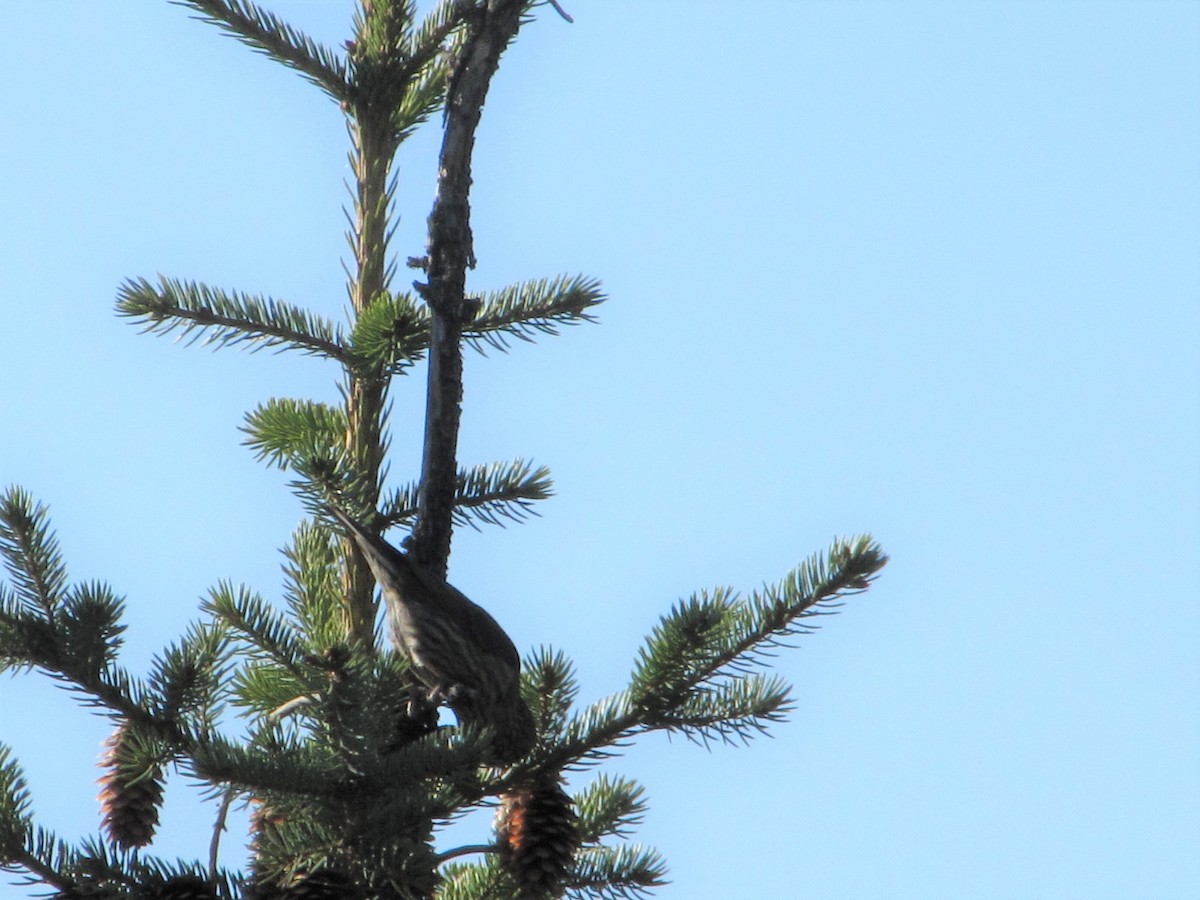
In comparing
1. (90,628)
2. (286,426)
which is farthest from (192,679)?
(286,426)

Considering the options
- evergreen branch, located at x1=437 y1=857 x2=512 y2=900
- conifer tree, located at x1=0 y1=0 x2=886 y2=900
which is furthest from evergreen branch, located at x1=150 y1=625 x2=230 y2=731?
evergreen branch, located at x1=437 y1=857 x2=512 y2=900

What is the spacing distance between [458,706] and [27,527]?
95 centimetres

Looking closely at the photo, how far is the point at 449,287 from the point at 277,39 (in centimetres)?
94

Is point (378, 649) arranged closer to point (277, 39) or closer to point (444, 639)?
point (444, 639)

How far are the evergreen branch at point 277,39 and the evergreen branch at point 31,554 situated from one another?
1.34 m

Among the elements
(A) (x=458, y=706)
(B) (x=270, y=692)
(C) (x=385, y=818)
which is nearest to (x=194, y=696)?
(B) (x=270, y=692)

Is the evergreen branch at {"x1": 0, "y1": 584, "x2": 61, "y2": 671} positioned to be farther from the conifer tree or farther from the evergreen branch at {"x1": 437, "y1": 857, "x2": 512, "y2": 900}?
the evergreen branch at {"x1": 437, "y1": 857, "x2": 512, "y2": 900}

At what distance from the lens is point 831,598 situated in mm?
2793

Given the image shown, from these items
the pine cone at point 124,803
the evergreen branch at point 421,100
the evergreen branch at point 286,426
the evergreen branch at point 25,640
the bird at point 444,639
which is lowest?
the pine cone at point 124,803

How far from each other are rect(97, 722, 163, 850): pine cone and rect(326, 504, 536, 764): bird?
594 millimetres

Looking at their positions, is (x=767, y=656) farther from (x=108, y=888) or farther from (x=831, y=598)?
(x=108, y=888)

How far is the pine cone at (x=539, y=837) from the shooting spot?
2.93 m

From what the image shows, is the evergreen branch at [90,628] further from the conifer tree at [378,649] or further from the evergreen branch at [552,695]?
the evergreen branch at [552,695]

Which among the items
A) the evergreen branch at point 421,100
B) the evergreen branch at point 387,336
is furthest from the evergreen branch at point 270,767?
the evergreen branch at point 421,100
